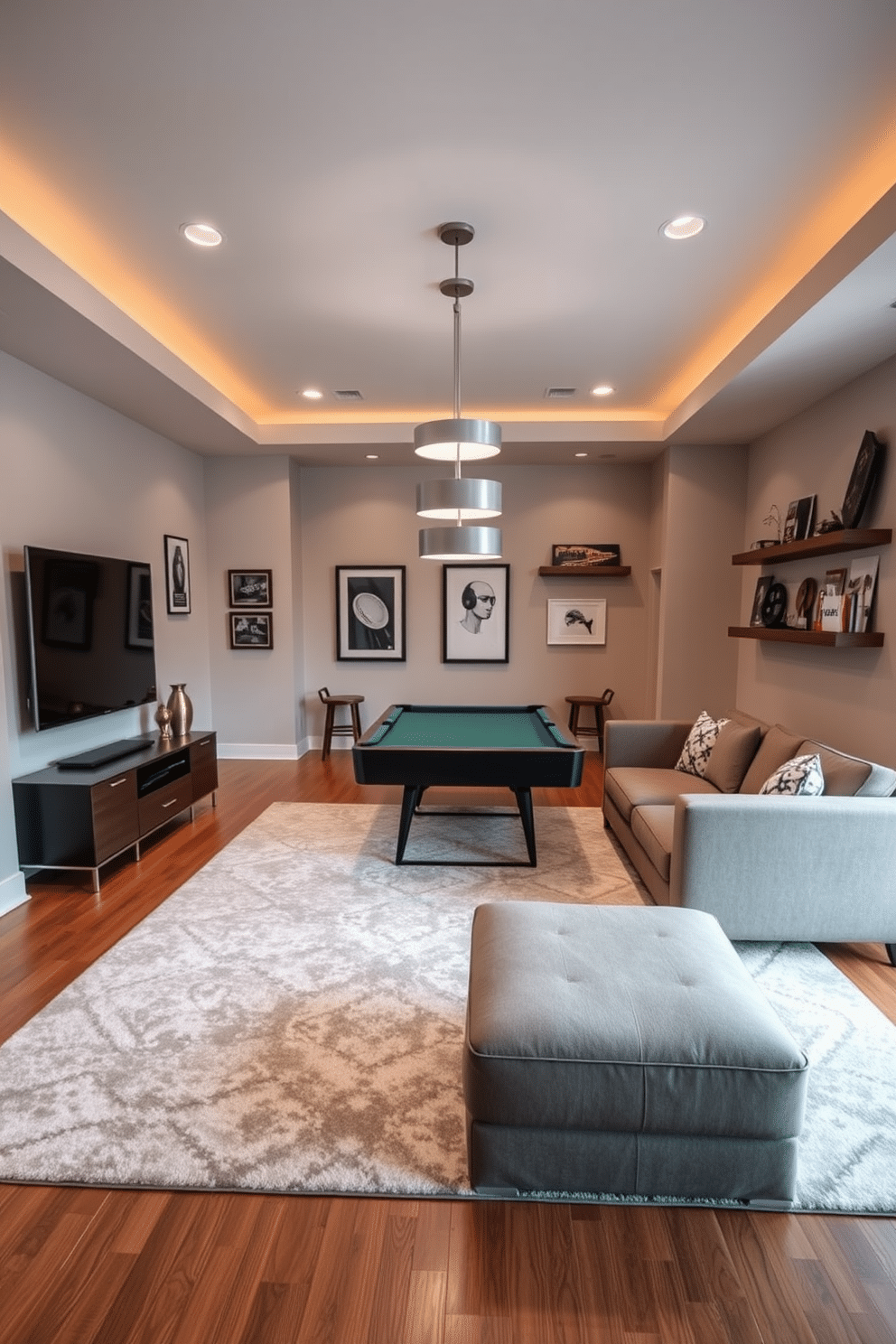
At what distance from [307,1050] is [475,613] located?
15.9 ft

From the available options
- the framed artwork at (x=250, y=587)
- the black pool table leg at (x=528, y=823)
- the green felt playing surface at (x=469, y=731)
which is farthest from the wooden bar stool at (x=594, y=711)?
the framed artwork at (x=250, y=587)

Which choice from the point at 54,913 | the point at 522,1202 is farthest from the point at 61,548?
the point at 522,1202

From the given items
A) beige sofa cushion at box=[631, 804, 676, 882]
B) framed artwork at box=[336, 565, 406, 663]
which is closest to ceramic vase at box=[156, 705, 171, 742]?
framed artwork at box=[336, 565, 406, 663]

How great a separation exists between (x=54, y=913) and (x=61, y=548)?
2.06 m

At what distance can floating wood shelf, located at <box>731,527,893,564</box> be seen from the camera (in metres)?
3.38

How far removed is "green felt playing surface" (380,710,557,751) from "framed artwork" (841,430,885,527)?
1.98 m

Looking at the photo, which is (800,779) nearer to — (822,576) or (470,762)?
(470,762)

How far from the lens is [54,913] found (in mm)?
3252

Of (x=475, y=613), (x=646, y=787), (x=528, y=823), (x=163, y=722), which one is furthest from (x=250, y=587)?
(x=646, y=787)

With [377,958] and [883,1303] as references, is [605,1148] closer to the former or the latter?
[883,1303]

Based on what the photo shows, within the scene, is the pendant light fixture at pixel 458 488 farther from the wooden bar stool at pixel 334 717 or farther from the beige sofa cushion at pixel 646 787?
the wooden bar stool at pixel 334 717

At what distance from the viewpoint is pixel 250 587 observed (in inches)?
246

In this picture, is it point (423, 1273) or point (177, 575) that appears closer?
point (423, 1273)

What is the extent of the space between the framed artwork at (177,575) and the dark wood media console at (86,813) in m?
1.81
